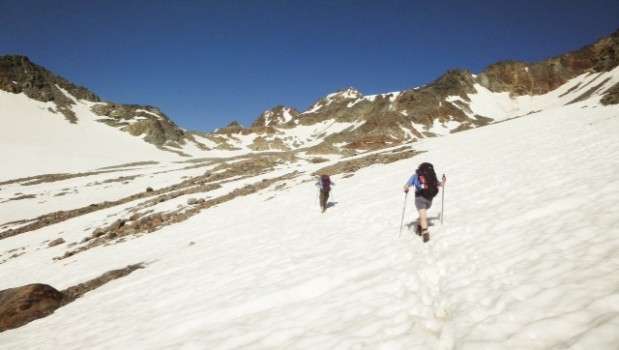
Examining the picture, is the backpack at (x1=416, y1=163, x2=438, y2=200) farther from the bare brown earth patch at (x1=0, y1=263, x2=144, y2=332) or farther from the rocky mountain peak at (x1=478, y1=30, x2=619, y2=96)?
the rocky mountain peak at (x1=478, y1=30, x2=619, y2=96)

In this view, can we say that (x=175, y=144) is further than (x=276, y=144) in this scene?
No

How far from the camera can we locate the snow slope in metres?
5.04

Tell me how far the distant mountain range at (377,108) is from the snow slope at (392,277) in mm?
74301

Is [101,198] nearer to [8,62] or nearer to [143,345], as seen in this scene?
[143,345]

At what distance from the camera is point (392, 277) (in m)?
7.39

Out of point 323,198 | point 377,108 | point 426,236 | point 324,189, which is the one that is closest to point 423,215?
point 426,236

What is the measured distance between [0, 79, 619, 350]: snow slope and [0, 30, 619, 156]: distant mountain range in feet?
244

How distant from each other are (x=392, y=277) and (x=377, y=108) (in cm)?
14720

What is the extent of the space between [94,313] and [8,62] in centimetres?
15183

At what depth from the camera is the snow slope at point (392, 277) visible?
5.04m

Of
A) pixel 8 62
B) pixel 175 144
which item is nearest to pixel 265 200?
pixel 175 144

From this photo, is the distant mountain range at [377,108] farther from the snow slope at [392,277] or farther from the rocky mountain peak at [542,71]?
the snow slope at [392,277]

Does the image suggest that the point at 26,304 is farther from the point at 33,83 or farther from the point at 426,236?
the point at 33,83

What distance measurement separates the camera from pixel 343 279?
8023 millimetres
